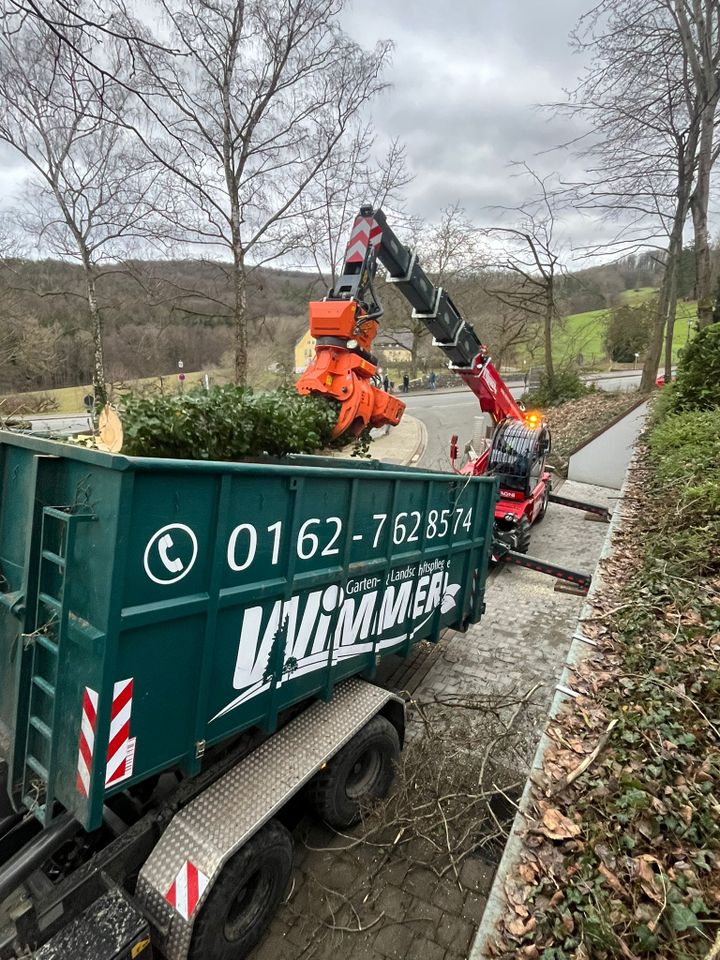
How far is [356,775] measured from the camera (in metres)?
3.72

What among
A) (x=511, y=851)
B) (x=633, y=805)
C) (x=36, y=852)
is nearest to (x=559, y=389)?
(x=633, y=805)

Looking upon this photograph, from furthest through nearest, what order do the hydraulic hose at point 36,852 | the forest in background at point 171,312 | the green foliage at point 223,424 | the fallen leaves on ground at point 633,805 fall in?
the forest in background at point 171,312 → the green foliage at point 223,424 → the hydraulic hose at point 36,852 → the fallen leaves on ground at point 633,805

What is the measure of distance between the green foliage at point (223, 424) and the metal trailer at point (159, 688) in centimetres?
324

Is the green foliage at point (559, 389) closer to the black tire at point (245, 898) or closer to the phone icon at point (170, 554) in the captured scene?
the black tire at point (245, 898)

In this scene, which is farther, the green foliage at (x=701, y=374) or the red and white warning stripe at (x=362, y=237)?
the green foliage at (x=701, y=374)

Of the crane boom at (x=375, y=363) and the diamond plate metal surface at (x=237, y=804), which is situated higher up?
the crane boom at (x=375, y=363)

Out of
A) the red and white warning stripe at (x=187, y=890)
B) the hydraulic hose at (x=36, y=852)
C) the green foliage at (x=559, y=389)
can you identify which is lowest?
the red and white warning stripe at (x=187, y=890)

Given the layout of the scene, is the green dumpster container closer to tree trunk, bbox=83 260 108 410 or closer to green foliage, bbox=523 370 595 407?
tree trunk, bbox=83 260 108 410

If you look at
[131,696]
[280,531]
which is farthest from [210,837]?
[280,531]

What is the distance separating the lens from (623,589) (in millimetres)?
5137

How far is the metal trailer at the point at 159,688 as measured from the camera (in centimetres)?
219

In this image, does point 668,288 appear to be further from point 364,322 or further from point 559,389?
point 364,322

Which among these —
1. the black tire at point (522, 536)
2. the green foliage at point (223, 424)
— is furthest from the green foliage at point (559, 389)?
the green foliage at point (223, 424)

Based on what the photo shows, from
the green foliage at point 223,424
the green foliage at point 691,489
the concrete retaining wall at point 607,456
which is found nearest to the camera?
the green foliage at point 691,489
